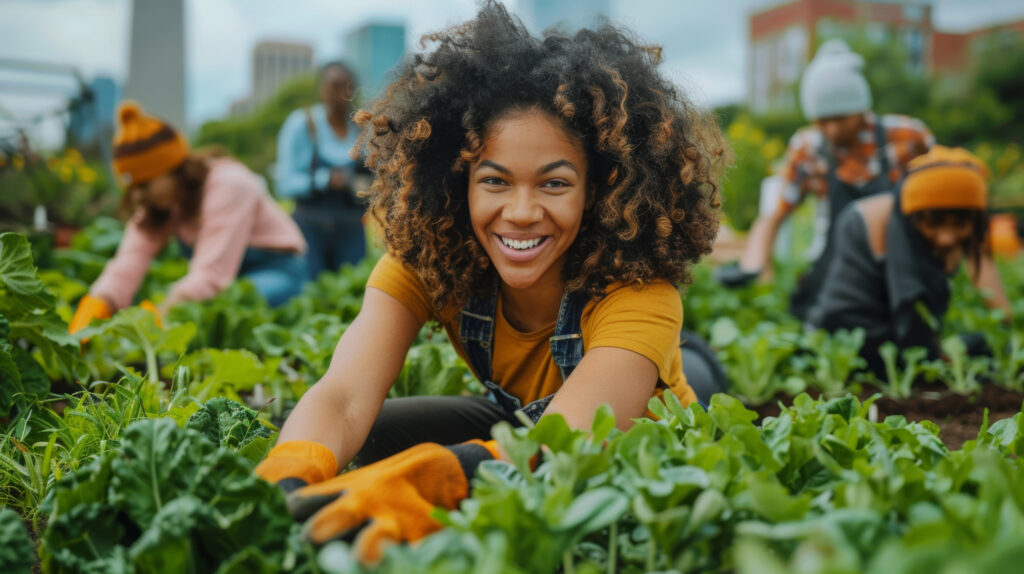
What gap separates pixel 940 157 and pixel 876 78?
25781 millimetres

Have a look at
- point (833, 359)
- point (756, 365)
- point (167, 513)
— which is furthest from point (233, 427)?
point (833, 359)

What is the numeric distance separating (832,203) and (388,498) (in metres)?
4.19

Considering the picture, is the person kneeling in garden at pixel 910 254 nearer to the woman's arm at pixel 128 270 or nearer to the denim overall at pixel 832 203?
the denim overall at pixel 832 203

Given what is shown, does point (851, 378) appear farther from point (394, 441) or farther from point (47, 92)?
point (47, 92)

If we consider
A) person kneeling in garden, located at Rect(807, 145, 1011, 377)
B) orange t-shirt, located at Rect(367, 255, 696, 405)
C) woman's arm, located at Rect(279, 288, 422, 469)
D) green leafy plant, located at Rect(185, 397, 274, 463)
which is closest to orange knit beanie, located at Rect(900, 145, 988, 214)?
person kneeling in garden, located at Rect(807, 145, 1011, 377)

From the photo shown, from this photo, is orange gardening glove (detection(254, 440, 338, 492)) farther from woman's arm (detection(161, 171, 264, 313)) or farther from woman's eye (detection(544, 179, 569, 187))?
woman's arm (detection(161, 171, 264, 313))

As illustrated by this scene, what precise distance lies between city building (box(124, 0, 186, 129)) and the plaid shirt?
662cm

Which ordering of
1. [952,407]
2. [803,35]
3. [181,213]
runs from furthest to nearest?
[803,35]
[181,213]
[952,407]

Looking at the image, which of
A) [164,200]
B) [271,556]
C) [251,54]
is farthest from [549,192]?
[251,54]

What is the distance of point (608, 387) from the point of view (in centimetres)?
150

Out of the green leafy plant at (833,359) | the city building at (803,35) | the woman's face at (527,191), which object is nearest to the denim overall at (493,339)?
the woman's face at (527,191)

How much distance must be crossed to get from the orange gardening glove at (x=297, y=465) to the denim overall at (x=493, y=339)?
0.59 metres

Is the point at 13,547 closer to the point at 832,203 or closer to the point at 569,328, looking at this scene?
the point at 569,328

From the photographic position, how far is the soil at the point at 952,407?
2691mm
